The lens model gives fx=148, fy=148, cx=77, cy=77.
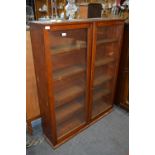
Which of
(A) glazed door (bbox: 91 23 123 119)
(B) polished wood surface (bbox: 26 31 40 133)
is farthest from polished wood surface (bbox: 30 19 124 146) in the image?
(B) polished wood surface (bbox: 26 31 40 133)

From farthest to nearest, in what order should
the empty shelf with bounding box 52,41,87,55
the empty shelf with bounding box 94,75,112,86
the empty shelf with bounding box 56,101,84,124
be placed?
the empty shelf with bounding box 94,75,112,86
the empty shelf with bounding box 56,101,84,124
the empty shelf with bounding box 52,41,87,55

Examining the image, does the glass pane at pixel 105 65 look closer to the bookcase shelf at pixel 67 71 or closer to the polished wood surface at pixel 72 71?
the polished wood surface at pixel 72 71

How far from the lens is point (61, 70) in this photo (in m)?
1.84

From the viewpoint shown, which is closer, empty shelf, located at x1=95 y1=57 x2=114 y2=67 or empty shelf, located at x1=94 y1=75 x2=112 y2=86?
empty shelf, located at x1=95 y1=57 x2=114 y2=67

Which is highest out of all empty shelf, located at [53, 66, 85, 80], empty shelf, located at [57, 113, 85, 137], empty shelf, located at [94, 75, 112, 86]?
empty shelf, located at [53, 66, 85, 80]

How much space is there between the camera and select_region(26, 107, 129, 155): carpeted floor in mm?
1767

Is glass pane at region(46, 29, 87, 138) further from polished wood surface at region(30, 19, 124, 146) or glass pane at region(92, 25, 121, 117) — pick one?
glass pane at region(92, 25, 121, 117)

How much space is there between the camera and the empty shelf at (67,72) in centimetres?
170

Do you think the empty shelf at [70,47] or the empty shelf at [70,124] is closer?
the empty shelf at [70,47]

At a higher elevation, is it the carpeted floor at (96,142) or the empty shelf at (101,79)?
the empty shelf at (101,79)

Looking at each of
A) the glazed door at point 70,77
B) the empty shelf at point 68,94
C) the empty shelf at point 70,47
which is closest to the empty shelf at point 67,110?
the glazed door at point 70,77
